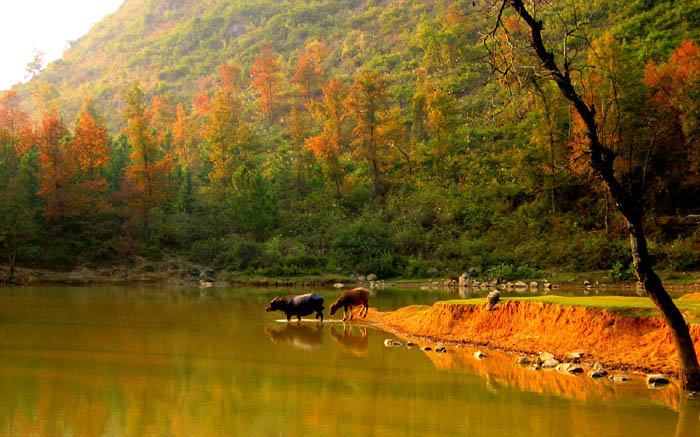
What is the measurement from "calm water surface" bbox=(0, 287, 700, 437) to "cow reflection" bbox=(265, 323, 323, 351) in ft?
0.32

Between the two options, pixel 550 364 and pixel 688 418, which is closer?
pixel 688 418

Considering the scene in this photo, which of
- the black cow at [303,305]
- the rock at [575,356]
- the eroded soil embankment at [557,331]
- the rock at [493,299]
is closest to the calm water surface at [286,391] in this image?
the eroded soil embankment at [557,331]

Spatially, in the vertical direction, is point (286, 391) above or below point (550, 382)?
above

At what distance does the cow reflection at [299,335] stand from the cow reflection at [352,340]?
57 cm

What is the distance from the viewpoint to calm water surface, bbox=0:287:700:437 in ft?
29.5

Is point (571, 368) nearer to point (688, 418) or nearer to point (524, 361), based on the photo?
point (524, 361)

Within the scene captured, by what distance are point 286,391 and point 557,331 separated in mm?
7536

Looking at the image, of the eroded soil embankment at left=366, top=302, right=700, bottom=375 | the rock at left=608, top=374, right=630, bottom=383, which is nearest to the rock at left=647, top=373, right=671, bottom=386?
the rock at left=608, top=374, right=630, bottom=383

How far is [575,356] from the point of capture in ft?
45.8

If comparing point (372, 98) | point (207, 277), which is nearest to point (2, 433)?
point (207, 277)

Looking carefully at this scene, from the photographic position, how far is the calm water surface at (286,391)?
8.98 meters

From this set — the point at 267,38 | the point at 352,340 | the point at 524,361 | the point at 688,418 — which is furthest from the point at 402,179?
the point at 267,38

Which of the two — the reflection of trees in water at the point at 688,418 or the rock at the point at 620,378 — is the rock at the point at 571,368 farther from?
the reflection of trees in water at the point at 688,418

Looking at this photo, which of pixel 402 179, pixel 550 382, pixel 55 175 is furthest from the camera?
pixel 402 179
